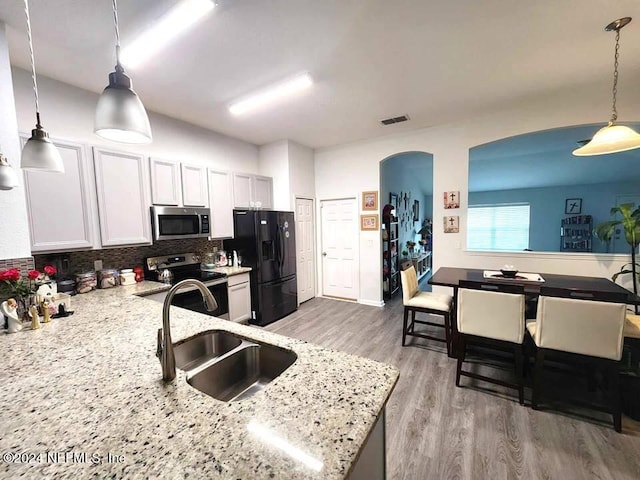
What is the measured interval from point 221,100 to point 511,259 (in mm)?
4259

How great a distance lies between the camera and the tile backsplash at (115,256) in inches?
98.1

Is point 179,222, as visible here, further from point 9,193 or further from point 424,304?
point 424,304

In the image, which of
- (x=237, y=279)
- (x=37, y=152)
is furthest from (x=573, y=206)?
(x=37, y=152)

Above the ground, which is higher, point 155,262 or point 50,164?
point 50,164

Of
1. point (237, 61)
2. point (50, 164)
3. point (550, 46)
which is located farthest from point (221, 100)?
point (550, 46)

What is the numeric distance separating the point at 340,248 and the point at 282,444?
4.25 meters

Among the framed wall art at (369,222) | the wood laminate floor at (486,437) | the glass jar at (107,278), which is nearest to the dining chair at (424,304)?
the wood laminate floor at (486,437)

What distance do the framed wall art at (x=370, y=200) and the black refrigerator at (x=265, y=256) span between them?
1.39 metres

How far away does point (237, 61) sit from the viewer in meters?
2.26

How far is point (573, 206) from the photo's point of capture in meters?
6.10

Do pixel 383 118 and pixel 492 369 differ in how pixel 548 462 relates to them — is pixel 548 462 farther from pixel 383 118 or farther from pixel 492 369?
pixel 383 118

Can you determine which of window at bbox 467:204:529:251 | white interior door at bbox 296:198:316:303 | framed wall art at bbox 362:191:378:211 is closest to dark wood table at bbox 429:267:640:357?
framed wall art at bbox 362:191:378:211

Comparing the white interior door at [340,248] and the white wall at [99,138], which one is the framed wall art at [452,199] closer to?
the white interior door at [340,248]

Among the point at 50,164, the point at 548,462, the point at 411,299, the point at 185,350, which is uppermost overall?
the point at 50,164
